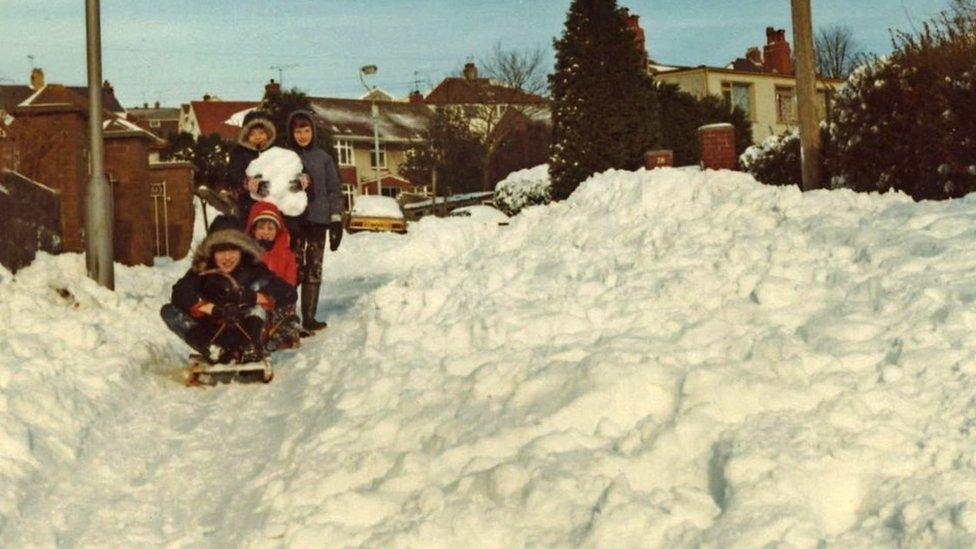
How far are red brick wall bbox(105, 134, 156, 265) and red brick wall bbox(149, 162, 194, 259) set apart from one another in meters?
2.37

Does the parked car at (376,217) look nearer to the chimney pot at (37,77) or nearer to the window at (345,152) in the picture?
the window at (345,152)

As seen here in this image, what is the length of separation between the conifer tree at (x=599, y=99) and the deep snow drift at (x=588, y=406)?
20601 mm

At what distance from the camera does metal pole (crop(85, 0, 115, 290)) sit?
36.3 feet

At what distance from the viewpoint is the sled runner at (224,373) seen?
830cm

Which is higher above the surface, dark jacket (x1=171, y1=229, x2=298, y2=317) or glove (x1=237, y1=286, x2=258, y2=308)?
dark jacket (x1=171, y1=229, x2=298, y2=317)

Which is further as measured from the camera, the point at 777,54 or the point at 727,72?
the point at 777,54

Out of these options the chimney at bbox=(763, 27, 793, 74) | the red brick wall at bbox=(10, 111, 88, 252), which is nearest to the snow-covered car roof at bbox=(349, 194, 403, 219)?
the red brick wall at bbox=(10, 111, 88, 252)

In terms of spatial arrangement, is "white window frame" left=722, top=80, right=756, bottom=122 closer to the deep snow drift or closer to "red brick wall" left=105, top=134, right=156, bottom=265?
"red brick wall" left=105, top=134, right=156, bottom=265

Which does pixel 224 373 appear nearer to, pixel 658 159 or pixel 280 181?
pixel 280 181

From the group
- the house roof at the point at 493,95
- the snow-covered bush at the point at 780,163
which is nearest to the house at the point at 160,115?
the house roof at the point at 493,95

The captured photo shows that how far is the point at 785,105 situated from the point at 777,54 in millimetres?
3525

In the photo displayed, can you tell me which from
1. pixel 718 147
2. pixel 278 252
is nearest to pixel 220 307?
pixel 278 252

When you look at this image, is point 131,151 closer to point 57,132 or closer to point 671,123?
point 57,132

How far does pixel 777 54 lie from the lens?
5947 cm
